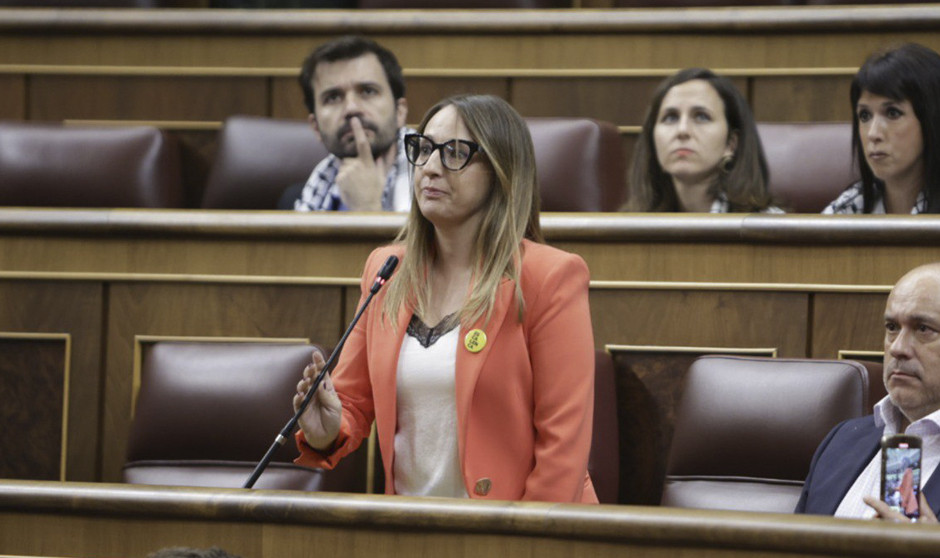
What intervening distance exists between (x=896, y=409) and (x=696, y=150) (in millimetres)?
365

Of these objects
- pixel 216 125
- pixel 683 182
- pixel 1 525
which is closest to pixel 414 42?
pixel 216 125

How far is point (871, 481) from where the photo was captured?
2.04 ft

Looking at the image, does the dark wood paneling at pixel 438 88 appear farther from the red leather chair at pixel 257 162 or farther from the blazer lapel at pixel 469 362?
the blazer lapel at pixel 469 362

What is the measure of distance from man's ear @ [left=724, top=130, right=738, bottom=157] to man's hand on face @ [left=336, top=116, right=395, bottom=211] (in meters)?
0.25

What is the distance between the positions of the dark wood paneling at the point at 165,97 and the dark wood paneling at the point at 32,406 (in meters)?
0.40

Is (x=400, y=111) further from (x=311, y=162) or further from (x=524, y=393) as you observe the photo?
(x=524, y=393)

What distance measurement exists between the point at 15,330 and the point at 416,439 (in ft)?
1.09

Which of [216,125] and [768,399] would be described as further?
[216,125]

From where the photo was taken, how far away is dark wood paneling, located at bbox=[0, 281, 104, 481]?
83 cm

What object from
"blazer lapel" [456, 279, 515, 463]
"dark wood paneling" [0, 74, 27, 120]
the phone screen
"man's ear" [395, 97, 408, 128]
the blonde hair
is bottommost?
the phone screen

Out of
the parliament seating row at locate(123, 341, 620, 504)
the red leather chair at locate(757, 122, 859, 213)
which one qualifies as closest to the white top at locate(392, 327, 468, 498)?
the parliament seating row at locate(123, 341, 620, 504)

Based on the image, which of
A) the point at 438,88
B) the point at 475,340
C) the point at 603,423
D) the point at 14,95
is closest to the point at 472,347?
the point at 475,340

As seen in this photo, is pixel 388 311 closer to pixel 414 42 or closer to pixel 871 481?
pixel 871 481

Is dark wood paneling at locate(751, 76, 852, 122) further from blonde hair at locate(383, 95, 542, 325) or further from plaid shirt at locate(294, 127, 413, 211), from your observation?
blonde hair at locate(383, 95, 542, 325)
